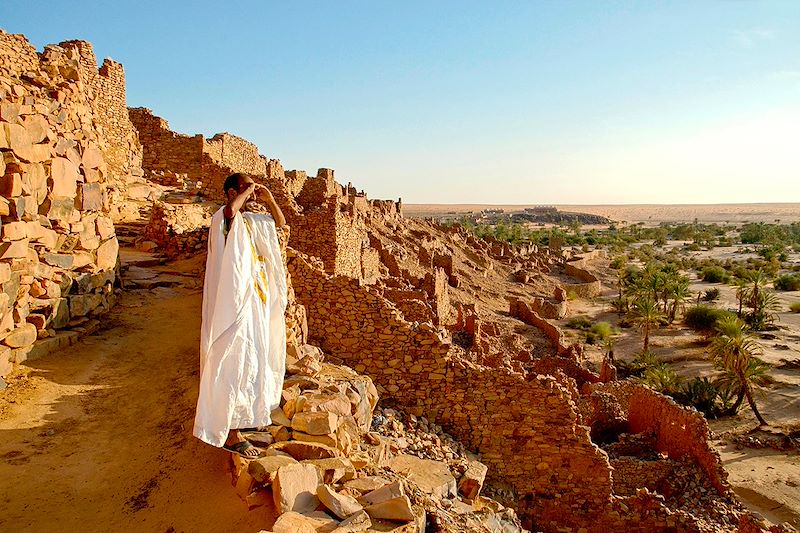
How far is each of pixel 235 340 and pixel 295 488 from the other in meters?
1.19

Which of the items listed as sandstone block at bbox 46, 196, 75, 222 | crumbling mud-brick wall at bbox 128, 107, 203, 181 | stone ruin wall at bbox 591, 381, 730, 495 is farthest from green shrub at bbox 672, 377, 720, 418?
sandstone block at bbox 46, 196, 75, 222

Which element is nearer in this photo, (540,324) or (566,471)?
(566,471)

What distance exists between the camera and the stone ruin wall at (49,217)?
543 centimetres

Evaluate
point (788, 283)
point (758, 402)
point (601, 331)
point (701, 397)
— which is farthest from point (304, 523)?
point (788, 283)

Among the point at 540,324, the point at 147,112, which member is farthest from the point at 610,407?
the point at 147,112

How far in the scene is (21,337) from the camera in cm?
546

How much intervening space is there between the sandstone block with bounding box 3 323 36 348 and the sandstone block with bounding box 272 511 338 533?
155 inches

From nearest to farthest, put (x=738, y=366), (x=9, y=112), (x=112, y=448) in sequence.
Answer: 1. (x=112, y=448)
2. (x=9, y=112)
3. (x=738, y=366)

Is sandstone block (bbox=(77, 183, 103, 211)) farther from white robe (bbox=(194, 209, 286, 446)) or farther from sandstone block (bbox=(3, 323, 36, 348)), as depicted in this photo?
white robe (bbox=(194, 209, 286, 446))

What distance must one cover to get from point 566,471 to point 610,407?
5478 millimetres

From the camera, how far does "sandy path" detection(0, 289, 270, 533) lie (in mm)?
3756

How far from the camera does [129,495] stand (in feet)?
13.2

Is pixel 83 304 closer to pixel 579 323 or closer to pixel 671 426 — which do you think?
pixel 671 426

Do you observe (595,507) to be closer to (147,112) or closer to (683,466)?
(683,466)
